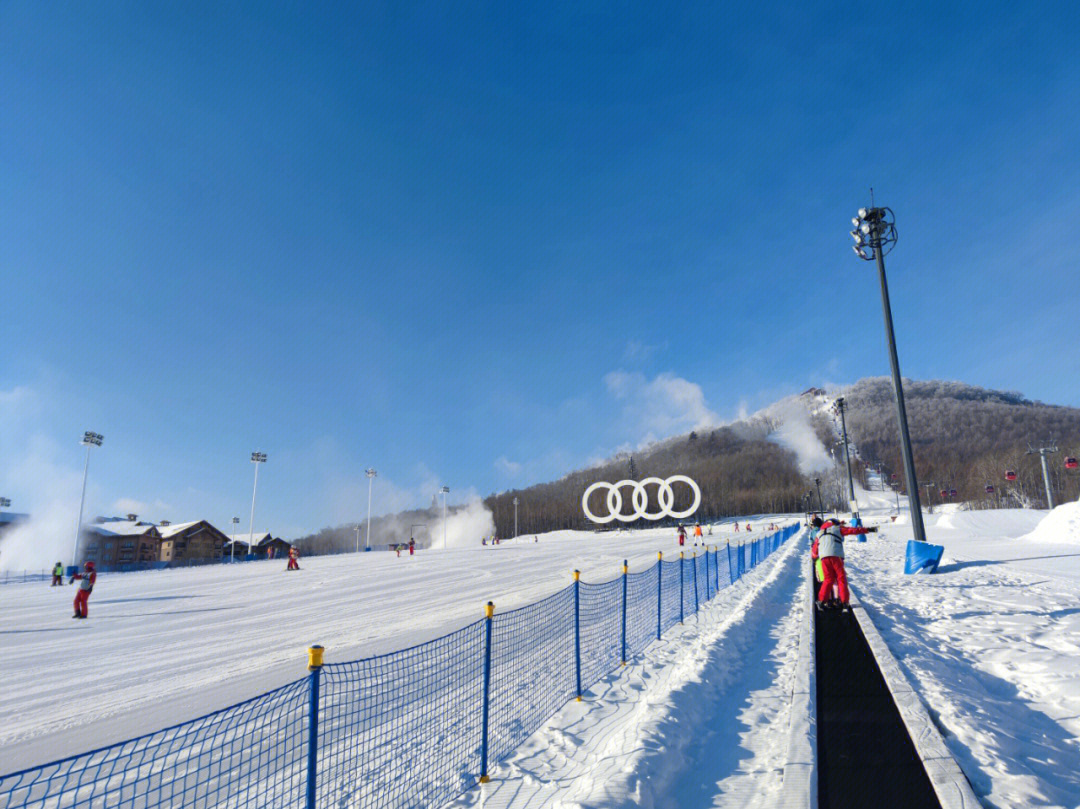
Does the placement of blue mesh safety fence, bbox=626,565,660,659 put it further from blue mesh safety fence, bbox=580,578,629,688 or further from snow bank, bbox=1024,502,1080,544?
snow bank, bbox=1024,502,1080,544

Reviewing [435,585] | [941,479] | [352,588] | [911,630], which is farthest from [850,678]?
[941,479]

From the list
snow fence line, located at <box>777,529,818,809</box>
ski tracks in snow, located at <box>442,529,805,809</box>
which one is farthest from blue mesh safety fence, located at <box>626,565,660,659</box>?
snow fence line, located at <box>777,529,818,809</box>

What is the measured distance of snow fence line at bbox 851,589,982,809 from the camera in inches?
146

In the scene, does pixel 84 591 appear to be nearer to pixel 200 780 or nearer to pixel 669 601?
pixel 200 780

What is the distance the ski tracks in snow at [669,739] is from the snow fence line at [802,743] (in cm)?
11

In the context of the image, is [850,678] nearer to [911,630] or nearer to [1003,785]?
[1003,785]

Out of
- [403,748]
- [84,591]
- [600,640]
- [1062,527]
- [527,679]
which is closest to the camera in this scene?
[403,748]

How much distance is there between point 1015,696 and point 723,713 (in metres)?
3.11

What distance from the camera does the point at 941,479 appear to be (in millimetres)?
168375

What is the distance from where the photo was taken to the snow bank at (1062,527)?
25406 millimetres

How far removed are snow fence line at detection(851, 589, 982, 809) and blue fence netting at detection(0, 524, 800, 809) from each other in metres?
3.20

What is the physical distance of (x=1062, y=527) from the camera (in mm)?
26516

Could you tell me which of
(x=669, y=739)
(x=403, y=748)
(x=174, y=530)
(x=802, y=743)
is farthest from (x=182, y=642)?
(x=174, y=530)

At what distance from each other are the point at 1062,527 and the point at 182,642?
34804mm
